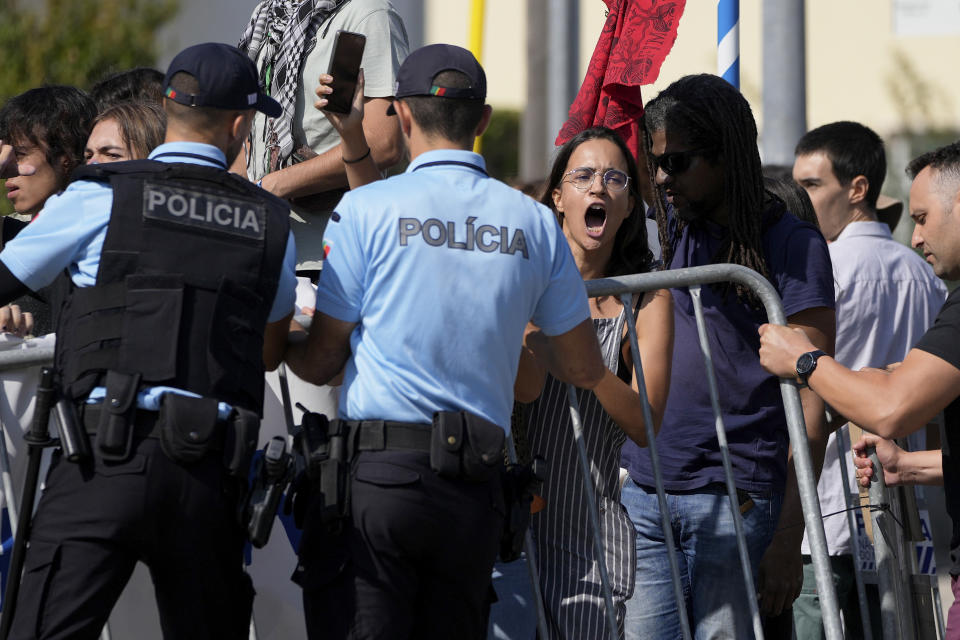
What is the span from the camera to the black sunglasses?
400 centimetres

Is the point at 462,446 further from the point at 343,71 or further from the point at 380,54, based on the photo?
the point at 380,54

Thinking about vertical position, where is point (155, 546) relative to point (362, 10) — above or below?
below

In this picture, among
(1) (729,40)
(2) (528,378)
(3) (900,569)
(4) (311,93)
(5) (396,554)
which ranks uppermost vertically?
(1) (729,40)

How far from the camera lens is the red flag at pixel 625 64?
4.72 m

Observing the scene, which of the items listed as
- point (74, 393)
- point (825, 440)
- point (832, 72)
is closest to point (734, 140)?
point (825, 440)

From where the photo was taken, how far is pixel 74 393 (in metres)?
3.01

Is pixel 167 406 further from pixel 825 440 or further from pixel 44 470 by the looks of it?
pixel 825 440

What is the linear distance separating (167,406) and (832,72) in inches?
562

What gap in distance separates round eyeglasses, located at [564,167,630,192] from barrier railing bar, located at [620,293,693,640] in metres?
0.42

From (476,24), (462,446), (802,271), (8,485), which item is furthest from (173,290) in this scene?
(476,24)

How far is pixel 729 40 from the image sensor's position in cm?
550

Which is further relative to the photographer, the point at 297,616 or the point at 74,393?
the point at 297,616

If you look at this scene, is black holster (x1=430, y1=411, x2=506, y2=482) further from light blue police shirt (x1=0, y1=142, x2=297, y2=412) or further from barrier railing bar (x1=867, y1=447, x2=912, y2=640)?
barrier railing bar (x1=867, y1=447, x2=912, y2=640)

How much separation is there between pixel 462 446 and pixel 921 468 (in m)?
1.74
